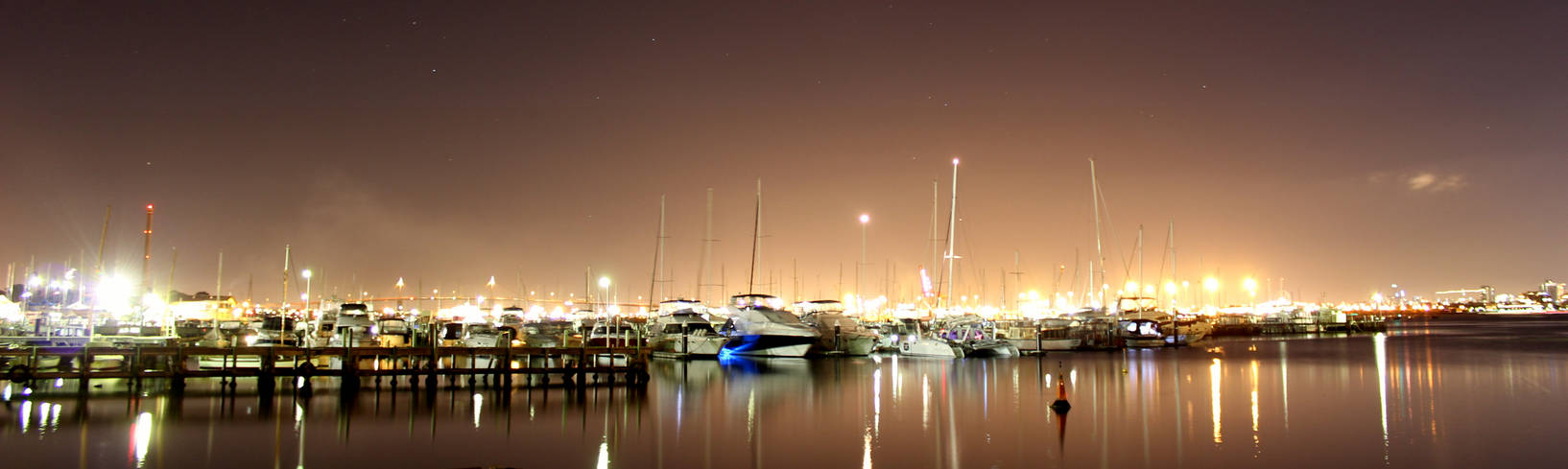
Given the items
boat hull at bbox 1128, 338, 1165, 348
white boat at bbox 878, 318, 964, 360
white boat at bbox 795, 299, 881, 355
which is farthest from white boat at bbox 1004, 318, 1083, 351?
white boat at bbox 795, 299, 881, 355

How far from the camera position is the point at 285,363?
156ft

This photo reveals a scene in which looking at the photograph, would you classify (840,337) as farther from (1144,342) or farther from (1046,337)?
(1144,342)

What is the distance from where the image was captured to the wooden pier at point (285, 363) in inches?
1420

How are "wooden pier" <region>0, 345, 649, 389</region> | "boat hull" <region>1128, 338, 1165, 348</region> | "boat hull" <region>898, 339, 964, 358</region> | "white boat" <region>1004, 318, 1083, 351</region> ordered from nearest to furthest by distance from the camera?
"wooden pier" <region>0, 345, 649, 389</region> → "boat hull" <region>898, 339, 964, 358</region> → "white boat" <region>1004, 318, 1083, 351</region> → "boat hull" <region>1128, 338, 1165, 348</region>

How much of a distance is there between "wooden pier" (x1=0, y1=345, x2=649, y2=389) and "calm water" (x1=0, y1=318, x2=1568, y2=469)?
99 cm

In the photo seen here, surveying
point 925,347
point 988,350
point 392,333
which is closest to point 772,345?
point 925,347

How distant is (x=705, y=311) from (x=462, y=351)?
52409mm

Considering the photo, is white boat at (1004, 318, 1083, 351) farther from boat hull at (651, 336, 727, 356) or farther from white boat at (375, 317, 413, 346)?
white boat at (375, 317, 413, 346)

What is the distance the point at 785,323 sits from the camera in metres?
64.8

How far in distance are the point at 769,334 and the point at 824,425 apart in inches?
1374

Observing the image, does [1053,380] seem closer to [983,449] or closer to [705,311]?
[983,449]

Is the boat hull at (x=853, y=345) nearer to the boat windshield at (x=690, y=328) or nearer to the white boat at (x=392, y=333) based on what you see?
the boat windshield at (x=690, y=328)

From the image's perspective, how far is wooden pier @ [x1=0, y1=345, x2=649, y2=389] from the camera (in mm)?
36062

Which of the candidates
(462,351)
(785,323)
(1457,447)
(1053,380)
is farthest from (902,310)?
(1457,447)
